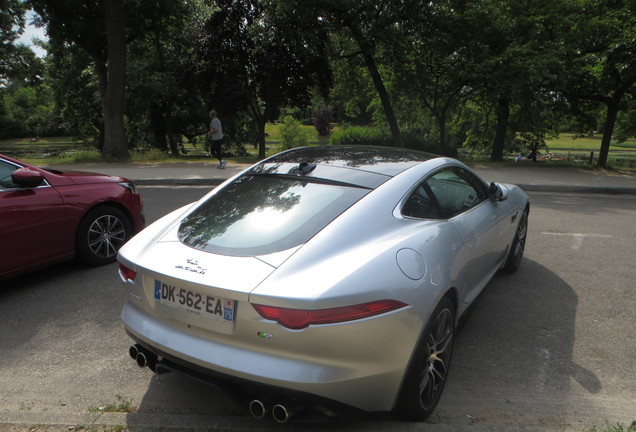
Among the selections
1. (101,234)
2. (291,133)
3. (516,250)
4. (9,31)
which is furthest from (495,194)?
(291,133)

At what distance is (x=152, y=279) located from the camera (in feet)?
8.96

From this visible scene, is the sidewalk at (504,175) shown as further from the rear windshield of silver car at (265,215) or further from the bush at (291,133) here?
the bush at (291,133)

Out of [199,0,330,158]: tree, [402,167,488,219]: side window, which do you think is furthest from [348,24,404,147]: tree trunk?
[402,167,488,219]: side window

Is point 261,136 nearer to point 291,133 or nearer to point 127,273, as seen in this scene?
point 291,133

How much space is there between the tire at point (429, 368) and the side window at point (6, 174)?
4.03 meters

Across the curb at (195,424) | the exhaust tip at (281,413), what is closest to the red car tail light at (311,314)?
the exhaust tip at (281,413)

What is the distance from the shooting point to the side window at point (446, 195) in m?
3.29

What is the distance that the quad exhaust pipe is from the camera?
7.66 feet

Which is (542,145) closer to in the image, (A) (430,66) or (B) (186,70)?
(A) (430,66)

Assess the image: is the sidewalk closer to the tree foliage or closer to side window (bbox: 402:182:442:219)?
the tree foliage

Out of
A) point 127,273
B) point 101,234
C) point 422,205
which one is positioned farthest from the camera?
point 101,234

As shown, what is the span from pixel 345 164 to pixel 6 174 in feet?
10.8

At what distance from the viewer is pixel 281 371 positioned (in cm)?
→ 233

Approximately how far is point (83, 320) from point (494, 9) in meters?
17.3
